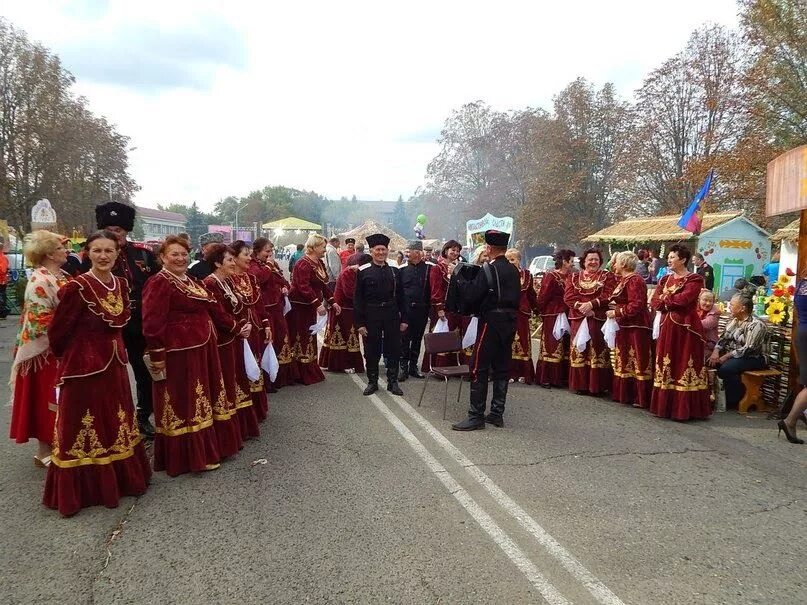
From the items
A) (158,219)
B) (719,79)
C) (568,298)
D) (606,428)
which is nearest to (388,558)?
(606,428)

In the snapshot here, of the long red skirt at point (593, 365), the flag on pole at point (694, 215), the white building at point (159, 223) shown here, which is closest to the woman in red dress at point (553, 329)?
the long red skirt at point (593, 365)

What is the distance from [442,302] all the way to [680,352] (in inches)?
134

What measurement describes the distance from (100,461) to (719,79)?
31294mm

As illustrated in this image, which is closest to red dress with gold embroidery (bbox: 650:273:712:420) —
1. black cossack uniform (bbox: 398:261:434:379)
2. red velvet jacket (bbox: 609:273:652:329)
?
red velvet jacket (bbox: 609:273:652:329)

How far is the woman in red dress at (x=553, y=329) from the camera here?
827 centimetres

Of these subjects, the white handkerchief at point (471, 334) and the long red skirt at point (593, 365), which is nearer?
the white handkerchief at point (471, 334)

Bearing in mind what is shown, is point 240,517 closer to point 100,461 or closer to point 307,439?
point 100,461

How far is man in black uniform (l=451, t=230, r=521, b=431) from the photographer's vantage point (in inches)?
232

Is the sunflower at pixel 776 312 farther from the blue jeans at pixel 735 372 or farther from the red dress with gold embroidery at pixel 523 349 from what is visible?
the red dress with gold embroidery at pixel 523 349

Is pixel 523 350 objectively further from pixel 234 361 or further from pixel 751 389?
pixel 234 361

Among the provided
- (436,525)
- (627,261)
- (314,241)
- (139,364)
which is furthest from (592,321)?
(139,364)

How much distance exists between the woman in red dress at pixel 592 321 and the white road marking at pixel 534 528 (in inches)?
114

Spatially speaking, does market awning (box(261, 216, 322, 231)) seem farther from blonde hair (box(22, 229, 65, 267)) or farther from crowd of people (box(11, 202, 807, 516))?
blonde hair (box(22, 229, 65, 267))

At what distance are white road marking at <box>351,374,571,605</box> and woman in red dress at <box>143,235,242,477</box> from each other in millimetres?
1850
